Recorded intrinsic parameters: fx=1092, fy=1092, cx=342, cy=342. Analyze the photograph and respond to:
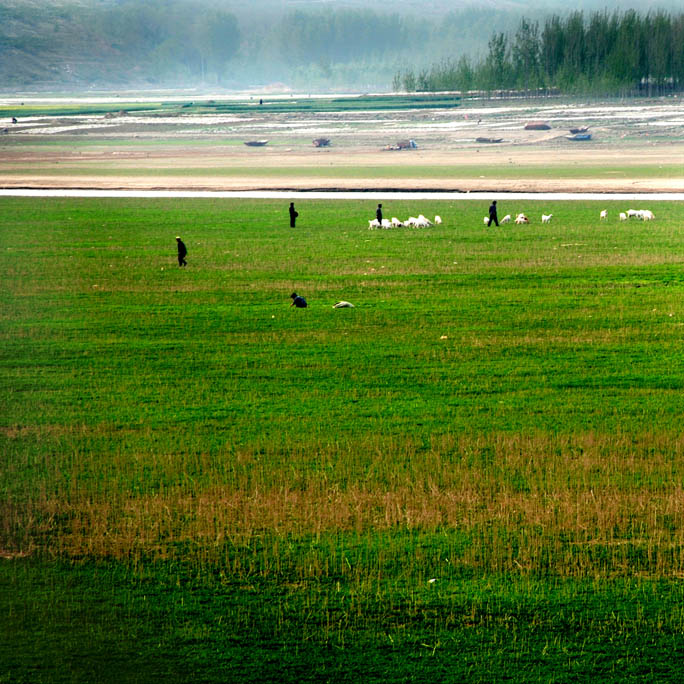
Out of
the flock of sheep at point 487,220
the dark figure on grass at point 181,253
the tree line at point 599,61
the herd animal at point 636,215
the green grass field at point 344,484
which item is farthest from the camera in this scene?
the tree line at point 599,61

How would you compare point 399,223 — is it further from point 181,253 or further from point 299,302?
point 299,302

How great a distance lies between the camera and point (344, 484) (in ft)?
55.8

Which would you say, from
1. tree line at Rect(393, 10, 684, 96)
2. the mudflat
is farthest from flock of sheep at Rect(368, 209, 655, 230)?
tree line at Rect(393, 10, 684, 96)

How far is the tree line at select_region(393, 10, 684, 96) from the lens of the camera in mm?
162250

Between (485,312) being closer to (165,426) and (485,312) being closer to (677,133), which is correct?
(165,426)

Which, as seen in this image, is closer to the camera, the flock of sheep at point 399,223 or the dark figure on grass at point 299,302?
the dark figure on grass at point 299,302

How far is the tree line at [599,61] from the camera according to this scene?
162250 millimetres

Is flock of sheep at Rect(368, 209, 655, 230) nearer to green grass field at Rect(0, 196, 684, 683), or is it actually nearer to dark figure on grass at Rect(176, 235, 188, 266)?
dark figure on grass at Rect(176, 235, 188, 266)

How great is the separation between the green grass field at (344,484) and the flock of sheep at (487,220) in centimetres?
1723

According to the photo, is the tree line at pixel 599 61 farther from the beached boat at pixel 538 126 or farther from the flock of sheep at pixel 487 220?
the flock of sheep at pixel 487 220

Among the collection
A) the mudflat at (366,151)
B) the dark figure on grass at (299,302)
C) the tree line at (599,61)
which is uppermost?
the tree line at (599,61)

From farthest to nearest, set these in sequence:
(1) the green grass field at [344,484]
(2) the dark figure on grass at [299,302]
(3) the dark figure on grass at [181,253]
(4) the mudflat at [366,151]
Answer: (4) the mudflat at [366,151]
(3) the dark figure on grass at [181,253]
(2) the dark figure on grass at [299,302]
(1) the green grass field at [344,484]

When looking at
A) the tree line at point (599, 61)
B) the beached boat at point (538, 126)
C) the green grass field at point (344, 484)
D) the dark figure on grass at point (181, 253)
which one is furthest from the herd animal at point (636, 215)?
the tree line at point (599, 61)

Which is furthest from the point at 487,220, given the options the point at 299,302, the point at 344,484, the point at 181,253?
the point at 344,484
